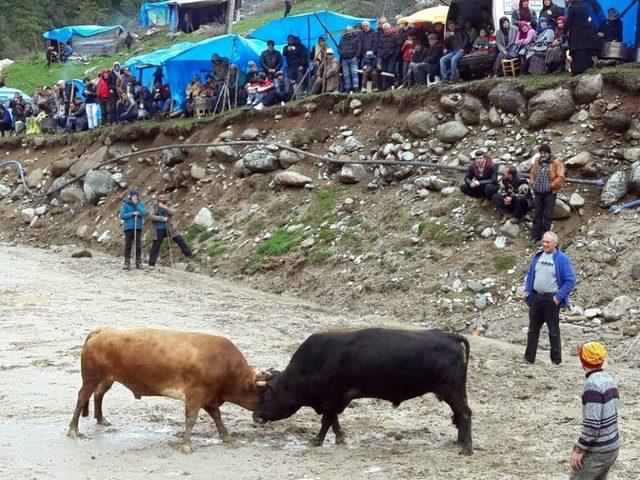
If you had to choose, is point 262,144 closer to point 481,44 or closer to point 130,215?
point 130,215

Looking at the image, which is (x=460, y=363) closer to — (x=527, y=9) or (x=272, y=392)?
(x=272, y=392)

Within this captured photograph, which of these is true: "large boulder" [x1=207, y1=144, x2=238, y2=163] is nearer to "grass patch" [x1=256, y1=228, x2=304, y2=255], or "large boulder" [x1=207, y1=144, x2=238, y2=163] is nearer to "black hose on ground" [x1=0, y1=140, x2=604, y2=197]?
"black hose on ground" [x1=0, y1=140, x2=604, y2=197]

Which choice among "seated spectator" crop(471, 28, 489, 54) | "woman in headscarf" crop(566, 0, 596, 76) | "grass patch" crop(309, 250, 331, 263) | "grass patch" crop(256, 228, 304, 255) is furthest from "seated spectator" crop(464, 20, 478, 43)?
"grass patch" crop(309, 250, 331, 263)

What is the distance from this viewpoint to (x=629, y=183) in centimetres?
1819

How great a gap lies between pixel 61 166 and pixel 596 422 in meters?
26.7

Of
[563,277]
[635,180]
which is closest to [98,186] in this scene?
[635,180]

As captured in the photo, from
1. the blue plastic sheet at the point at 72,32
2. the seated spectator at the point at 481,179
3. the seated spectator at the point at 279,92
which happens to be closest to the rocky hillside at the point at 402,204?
the seated spectator at the point at 481,179

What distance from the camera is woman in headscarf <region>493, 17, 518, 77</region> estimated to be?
21891 millimetres

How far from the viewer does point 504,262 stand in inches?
705

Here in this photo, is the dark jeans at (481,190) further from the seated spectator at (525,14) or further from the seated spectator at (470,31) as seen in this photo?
the seated spectator at (470,31)

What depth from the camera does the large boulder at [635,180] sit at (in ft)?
59.0

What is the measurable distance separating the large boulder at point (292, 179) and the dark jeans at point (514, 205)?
6107mm

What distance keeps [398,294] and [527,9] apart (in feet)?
26.1

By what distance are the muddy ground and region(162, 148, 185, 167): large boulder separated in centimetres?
1136
